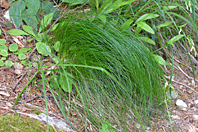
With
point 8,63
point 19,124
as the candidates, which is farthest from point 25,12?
point 19,124

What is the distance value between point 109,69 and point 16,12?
0.96 meters

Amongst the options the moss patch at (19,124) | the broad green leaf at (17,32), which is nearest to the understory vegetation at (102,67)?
the broad green leaf at (17,32)

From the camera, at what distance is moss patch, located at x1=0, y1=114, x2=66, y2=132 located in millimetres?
1050

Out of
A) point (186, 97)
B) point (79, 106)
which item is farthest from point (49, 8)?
point (186, 97)

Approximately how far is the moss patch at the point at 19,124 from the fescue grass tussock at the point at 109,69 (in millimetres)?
298

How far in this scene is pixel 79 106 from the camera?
4.61ft

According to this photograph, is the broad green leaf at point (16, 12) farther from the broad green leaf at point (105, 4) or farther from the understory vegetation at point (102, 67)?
the broad green leaf at point (105, 4)

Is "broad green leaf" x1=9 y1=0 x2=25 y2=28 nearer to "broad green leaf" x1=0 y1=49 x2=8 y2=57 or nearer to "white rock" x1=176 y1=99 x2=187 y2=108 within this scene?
"broad green leaf" x1=0 y1=49 x2=8 y2=57

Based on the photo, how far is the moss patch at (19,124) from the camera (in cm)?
105

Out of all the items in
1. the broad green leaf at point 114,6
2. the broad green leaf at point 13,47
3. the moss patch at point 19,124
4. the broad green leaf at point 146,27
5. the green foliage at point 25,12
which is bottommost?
the moss patch at point 19,124

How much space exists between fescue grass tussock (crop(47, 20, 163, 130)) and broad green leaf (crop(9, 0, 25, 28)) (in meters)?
0.37

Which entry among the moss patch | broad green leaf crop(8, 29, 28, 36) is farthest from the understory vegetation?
the moss patch

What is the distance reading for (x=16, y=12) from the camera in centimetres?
160

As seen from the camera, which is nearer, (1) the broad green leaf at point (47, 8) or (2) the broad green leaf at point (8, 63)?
(2) the broad green leaf at point (8, 63)
